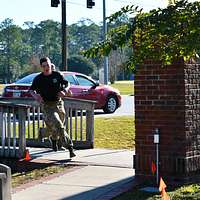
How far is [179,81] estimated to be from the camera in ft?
24.6

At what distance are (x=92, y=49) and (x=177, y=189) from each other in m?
2.72

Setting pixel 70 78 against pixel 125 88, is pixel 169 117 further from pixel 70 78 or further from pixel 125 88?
pixel 125 88

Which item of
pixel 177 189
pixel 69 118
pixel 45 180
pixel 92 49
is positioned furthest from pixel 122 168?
pixel 92 49

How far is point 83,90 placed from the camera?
1945 cm

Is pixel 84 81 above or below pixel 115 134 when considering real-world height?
above

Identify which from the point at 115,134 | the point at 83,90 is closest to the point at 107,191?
the point at 115,134

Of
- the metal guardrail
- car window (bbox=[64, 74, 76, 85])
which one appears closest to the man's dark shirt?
the metal guardrail

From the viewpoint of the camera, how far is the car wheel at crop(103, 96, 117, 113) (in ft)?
68.8

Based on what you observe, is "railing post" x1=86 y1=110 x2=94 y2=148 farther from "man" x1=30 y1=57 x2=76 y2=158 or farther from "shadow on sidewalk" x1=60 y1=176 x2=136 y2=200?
"shadow on sidewalk" x1=60 y1=176 x2=136 y2=200

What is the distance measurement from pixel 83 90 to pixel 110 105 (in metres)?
1.99

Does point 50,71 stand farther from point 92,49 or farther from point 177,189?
point 92,49

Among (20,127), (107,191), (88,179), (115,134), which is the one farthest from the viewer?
(115,134)

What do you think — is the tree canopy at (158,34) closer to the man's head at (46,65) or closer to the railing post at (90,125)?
the man's head at (46,65)

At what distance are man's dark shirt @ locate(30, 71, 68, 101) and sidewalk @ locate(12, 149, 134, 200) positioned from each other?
1084mm
